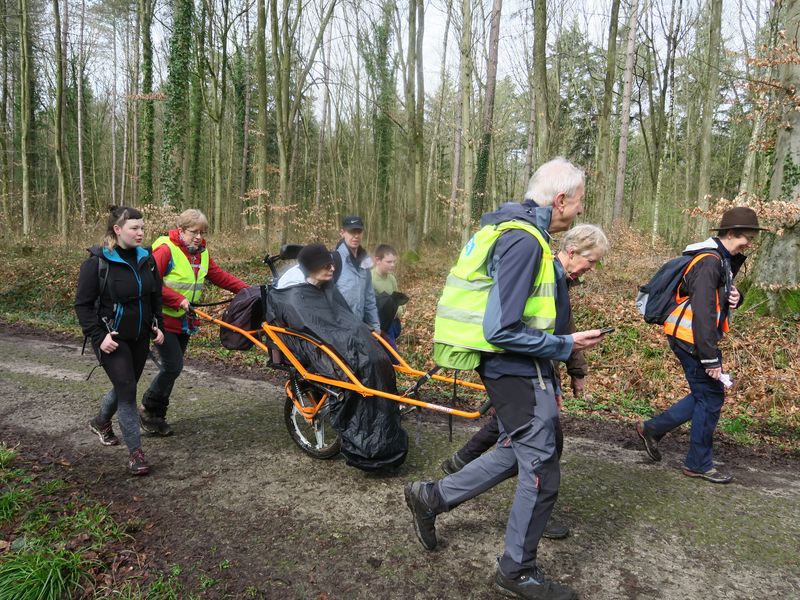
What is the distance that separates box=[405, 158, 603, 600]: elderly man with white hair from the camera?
253 cm

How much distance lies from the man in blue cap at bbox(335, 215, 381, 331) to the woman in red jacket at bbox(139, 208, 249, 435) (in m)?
1.29

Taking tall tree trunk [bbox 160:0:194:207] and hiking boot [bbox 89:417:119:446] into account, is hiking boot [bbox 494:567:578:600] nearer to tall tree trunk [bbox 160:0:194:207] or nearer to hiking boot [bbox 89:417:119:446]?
hiking boot [bbox 89:417:119:446]

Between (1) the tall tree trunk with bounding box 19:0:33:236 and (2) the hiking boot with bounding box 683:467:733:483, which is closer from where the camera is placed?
(2) the hiking boot with bounding box 683:467:733:483

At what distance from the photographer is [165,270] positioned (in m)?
4.67

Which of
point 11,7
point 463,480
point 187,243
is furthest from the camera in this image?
point 11,7

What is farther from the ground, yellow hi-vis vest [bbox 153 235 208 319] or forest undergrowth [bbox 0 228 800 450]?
yellow hi-vis vest [bbox 153 235 208 319]

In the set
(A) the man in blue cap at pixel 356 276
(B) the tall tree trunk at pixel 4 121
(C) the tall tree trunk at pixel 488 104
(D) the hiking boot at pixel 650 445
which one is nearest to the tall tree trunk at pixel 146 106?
(B) the tall tree trunk at pixel 4 121

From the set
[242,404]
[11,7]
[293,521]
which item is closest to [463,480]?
[293,521]

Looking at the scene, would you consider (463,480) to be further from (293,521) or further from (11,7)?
(11,7)

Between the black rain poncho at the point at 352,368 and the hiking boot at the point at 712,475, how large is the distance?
2336 millimetres

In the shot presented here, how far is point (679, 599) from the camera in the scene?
109 inches

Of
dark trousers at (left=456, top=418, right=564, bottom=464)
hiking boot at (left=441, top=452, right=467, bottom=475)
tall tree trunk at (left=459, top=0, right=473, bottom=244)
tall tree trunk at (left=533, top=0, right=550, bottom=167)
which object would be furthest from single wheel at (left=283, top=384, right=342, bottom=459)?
tall tree trunk at (left=459, top=0, right=473, bottom=244)

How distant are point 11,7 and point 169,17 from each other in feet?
16.8

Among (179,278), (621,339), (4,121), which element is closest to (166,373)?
(179,278)
